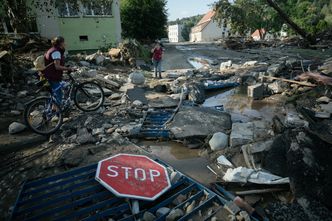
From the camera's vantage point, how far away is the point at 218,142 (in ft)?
15.6

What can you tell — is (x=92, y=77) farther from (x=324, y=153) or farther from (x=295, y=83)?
(x=324, y=153)

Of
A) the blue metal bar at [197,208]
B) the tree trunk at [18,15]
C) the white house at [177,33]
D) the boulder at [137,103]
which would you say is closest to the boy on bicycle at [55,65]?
the boulder at [137,103]

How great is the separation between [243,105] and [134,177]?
528 cm

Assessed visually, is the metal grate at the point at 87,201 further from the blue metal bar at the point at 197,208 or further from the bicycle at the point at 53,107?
the bicycle at the point at 53,107

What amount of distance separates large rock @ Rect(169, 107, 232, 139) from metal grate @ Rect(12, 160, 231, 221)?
159cm

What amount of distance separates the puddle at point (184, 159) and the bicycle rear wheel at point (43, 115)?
186 cm

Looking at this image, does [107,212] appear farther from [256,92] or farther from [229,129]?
[256,92]

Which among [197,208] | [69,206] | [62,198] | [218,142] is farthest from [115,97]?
[197,208]

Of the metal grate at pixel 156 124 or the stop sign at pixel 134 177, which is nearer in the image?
the stop sign at pixel 134 177

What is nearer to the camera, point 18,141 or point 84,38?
point 18,141

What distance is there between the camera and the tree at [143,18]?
80.6ft

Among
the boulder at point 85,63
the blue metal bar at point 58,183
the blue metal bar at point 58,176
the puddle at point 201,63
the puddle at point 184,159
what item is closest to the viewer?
the blue metal bar at point 58,183

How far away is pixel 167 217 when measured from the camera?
3029mm

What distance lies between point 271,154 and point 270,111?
3726mm
